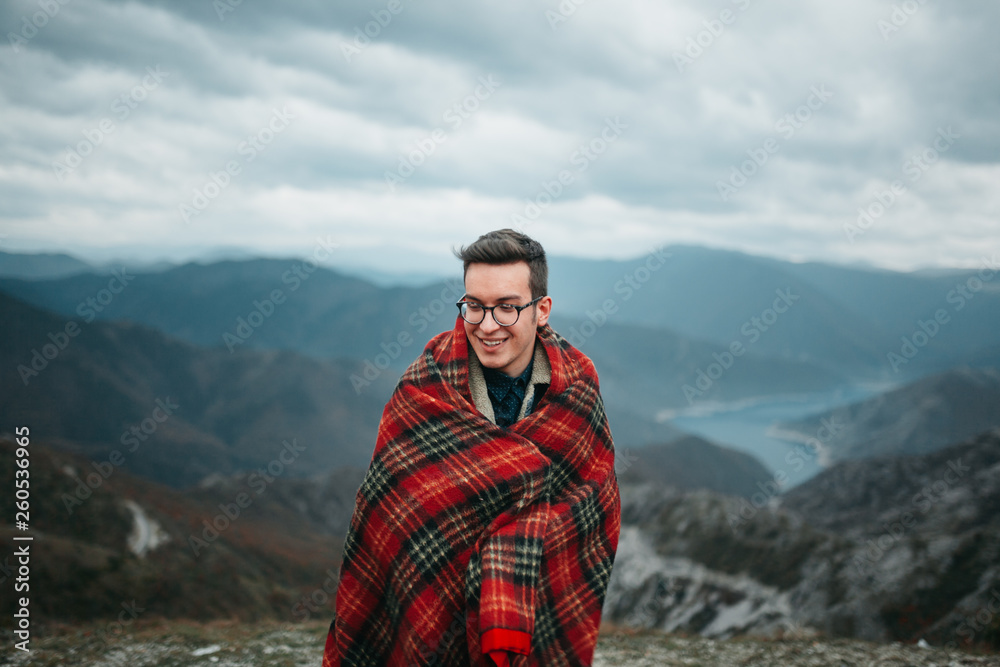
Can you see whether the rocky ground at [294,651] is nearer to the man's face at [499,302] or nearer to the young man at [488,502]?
the young man at [488,502]

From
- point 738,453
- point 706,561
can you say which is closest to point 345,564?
point 706,561

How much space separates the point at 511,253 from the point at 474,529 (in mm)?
1322

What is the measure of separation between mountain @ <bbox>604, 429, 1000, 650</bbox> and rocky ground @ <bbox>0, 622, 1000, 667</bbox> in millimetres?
2991

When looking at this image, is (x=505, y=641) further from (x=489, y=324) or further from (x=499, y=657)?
(x=489, y=324)

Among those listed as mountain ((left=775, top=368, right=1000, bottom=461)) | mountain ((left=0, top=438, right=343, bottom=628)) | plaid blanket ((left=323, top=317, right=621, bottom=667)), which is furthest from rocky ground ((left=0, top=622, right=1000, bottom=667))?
mountain ((left=775, top=368, right=1000, bottom=461))

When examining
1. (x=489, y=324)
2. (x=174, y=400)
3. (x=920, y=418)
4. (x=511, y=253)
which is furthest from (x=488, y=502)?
(x=174, y=400)

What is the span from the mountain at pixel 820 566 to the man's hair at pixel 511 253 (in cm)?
1117

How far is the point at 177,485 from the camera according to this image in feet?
321

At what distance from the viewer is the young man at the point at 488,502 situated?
2.66m

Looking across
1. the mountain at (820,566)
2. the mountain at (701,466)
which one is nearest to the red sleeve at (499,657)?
the mountain at (820,566)

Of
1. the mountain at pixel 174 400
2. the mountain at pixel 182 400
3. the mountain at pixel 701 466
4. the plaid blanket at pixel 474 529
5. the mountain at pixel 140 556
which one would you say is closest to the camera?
the plaid blanket at pixel 474 529

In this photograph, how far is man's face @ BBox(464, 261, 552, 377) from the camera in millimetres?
2873

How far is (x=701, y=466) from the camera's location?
359ft

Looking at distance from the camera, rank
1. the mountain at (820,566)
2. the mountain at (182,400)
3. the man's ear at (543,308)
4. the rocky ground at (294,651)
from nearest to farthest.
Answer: the man's ear at (543,308) < the rocky ground at (294,651) < the mountain at (820,566) < the mountain at (182,400)
